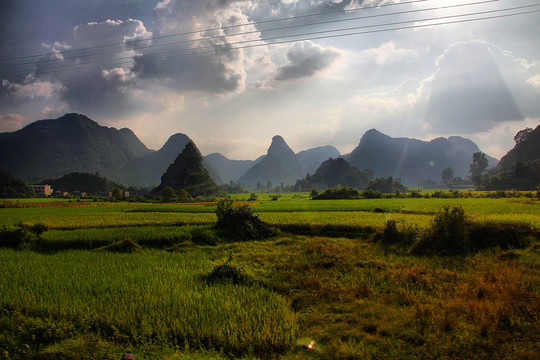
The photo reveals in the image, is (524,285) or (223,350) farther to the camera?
(524,285)

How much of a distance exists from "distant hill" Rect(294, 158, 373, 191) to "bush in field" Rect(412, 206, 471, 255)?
127m

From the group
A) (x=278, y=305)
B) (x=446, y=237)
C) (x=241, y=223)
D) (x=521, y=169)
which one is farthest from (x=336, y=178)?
(x=278, y=305)

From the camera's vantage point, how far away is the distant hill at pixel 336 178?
458ft

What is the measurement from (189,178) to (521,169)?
104 meters

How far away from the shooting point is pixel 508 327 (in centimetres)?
448

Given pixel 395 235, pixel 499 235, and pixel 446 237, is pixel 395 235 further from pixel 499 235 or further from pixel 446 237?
pixel 499 235

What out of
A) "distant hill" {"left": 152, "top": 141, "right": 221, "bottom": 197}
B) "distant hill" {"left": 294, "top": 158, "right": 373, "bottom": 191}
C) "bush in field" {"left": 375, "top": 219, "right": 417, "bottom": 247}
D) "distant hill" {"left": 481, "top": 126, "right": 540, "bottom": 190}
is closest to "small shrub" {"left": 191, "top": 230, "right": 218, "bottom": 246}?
"bush in field" {"left": 375, "top": 219, "right": 417, "bottom": 247}

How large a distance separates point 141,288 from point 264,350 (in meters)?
3.80

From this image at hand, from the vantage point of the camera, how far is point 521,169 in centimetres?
6256

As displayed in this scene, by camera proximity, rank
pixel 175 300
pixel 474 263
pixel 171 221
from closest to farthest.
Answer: pixel 175 300
pixel 474 263
pixel 171 221

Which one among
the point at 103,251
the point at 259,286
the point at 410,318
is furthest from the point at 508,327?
the point at 103,251

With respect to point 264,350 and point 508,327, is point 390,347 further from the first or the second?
point 508,327

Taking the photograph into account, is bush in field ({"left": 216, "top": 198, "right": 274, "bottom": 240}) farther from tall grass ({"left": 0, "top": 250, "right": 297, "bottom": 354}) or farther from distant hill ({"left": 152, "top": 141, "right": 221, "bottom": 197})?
distant hill ({"left": 152, "top": 141, "right": 221, "bottom": 197})

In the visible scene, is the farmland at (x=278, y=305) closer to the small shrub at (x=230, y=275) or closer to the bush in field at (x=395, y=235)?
the small shrub at (x=230, y=275)
